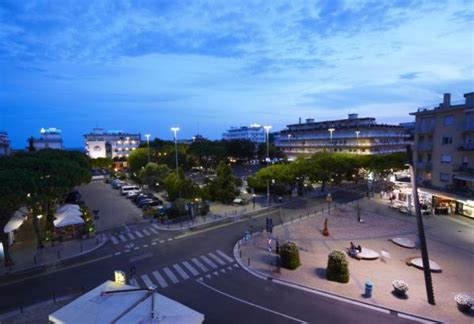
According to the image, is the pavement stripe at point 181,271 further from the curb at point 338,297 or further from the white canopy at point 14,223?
the white canopy at point 14,223

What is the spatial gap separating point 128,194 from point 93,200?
5743 millimetres

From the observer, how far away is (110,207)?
1660 inches

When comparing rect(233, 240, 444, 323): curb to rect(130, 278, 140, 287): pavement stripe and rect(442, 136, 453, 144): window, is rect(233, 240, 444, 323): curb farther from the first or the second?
rect(442, 136, 453, 144): window

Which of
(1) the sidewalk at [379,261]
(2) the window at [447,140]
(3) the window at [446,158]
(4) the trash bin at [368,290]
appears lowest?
(1) the sidewalk at [379,261]

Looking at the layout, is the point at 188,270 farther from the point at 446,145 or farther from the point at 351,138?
the point at 351,138

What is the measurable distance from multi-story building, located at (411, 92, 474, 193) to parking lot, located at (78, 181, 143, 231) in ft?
129

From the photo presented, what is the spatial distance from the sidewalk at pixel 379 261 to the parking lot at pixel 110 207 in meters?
17.5

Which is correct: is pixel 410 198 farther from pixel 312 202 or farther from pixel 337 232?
pixel 337 232

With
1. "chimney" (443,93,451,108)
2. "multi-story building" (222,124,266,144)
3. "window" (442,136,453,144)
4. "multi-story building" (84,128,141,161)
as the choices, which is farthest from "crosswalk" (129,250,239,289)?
"multi-story building" (222,124,266,144)

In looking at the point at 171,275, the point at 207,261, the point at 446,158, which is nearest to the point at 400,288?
the point at 207,261

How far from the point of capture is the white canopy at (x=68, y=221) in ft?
87.7

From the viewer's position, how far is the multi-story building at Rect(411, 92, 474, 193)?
32281 millimetres

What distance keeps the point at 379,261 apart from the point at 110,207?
36771 mm

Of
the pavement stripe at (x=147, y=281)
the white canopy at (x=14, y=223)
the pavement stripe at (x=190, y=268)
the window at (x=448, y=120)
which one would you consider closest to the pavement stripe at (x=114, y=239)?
the white canopy at (x=14, y=223)
